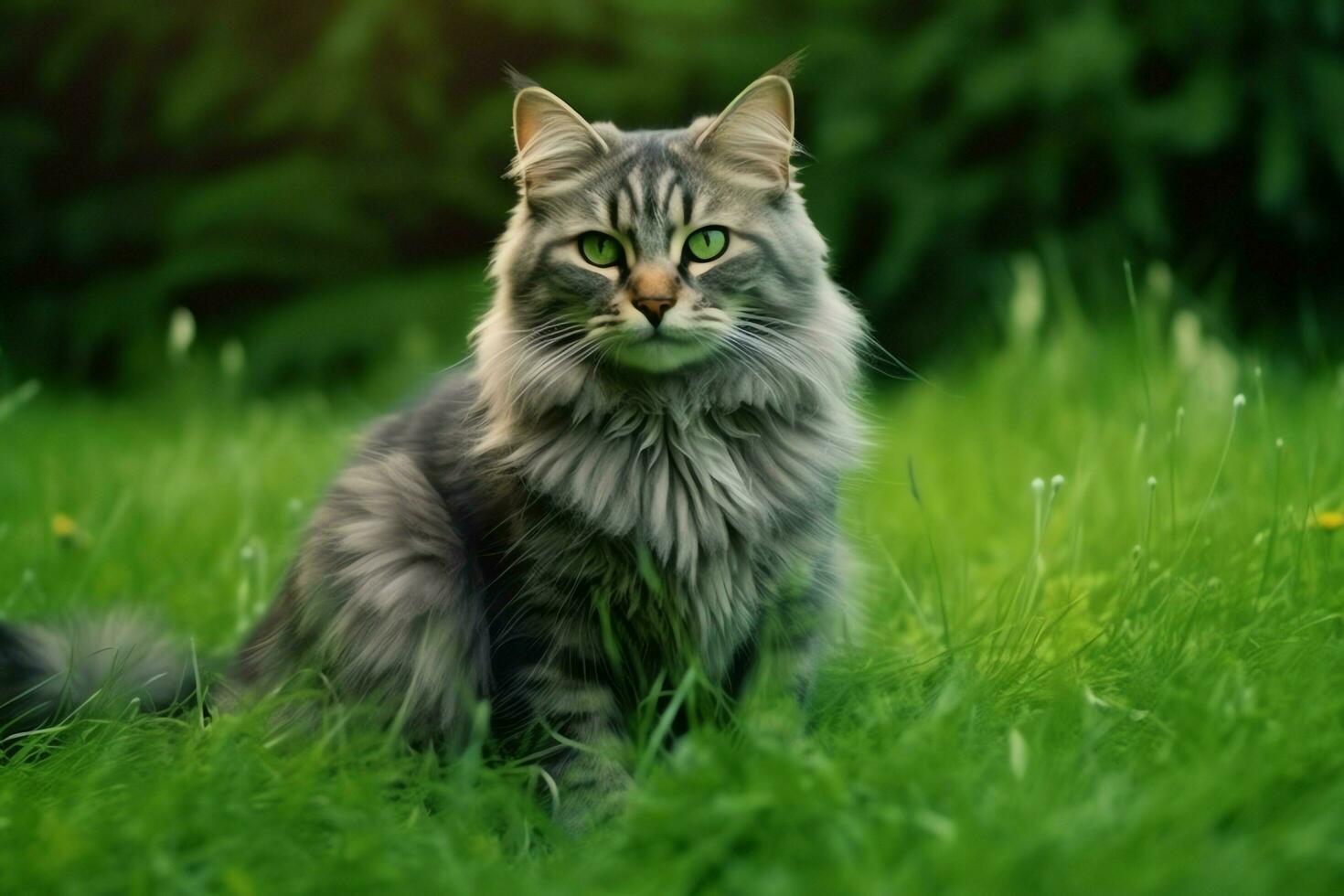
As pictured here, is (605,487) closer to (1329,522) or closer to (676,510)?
(676,510)

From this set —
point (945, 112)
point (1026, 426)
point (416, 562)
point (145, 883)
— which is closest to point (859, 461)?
point (416, 562)

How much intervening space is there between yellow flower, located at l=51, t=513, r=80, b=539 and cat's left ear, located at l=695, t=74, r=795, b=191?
1664 mm

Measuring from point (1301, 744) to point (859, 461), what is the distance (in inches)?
33.1

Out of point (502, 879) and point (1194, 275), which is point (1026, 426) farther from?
point (502, 879)

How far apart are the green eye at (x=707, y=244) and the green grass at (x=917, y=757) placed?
462mm

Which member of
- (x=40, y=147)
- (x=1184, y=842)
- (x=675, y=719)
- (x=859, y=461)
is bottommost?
(x=675, y=719)

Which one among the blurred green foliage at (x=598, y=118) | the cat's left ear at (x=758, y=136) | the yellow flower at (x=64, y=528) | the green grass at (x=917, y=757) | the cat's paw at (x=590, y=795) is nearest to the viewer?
the green grass at (x=917, y=757)

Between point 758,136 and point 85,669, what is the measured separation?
141 cm

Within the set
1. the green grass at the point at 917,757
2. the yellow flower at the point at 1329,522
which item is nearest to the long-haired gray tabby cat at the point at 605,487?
the green grass at the point at 917,757

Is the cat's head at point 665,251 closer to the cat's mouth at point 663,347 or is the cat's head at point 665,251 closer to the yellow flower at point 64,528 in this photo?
the cat's mouth at point 663,347

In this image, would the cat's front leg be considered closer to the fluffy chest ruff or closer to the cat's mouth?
the fluffy chest ruff

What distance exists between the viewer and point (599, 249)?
200 centimetres

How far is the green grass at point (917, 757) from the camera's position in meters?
1.38

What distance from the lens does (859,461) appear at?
2.16 meters
